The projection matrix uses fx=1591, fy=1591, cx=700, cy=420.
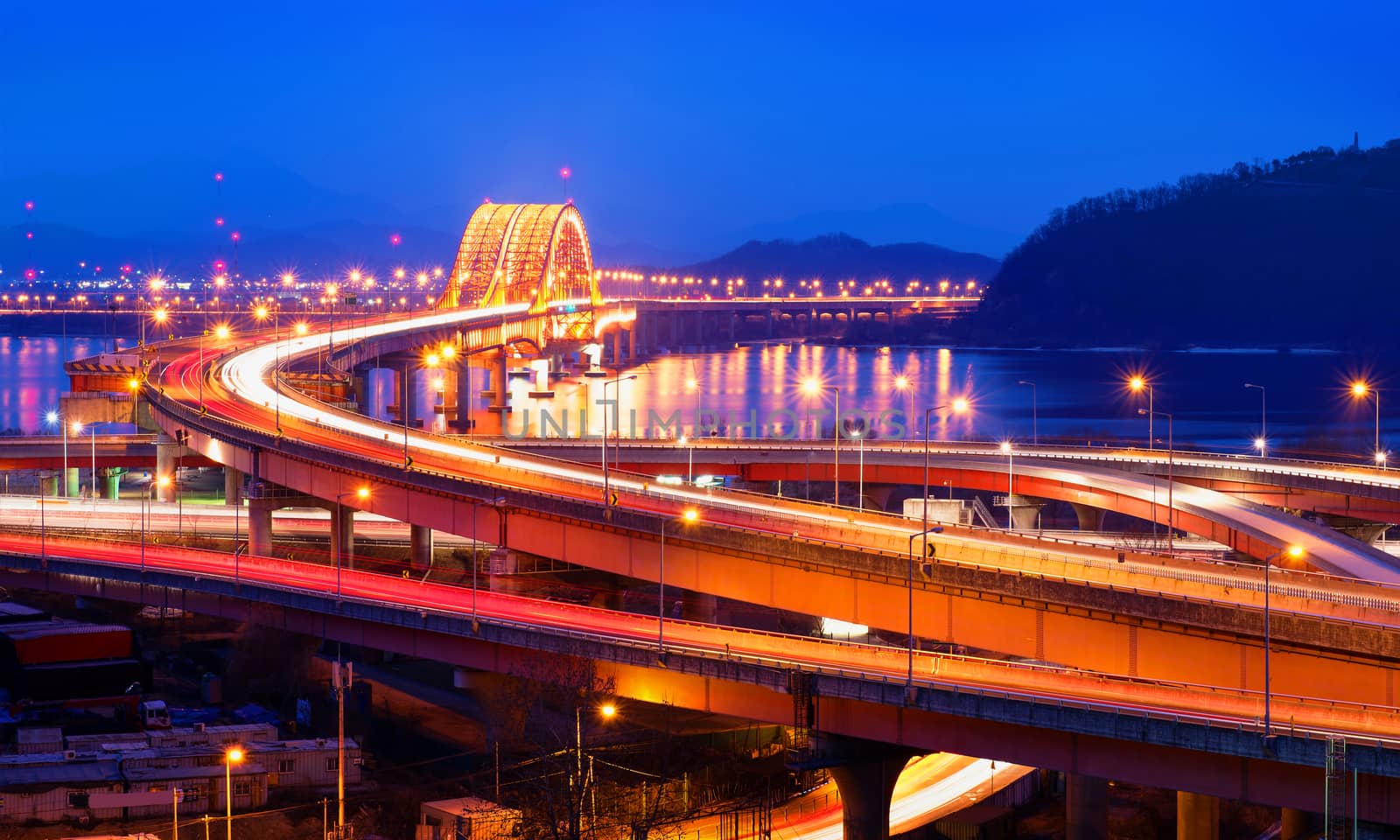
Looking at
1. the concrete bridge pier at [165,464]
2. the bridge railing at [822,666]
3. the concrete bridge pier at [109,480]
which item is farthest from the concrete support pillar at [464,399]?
the bridge railing at [822,666]

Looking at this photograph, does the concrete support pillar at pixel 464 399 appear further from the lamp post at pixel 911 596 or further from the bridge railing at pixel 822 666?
the lamp post at pixel 911 596

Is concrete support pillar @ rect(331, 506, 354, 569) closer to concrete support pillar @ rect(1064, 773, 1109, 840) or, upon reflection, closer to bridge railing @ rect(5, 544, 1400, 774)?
bridge railing @ rect(5, 544, 1400, 774)

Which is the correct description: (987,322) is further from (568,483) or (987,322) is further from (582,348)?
(568,483)

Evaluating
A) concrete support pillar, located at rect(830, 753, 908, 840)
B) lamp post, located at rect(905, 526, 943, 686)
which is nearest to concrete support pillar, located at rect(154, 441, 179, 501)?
lamp post, located at rect(905, 526, 943, 686)

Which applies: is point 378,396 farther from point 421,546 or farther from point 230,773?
point 230,773

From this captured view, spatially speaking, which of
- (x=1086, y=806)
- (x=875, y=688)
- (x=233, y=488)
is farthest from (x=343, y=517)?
(x=1086, y=806)
